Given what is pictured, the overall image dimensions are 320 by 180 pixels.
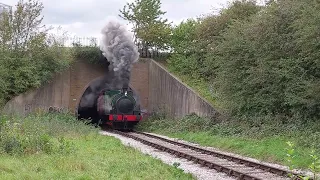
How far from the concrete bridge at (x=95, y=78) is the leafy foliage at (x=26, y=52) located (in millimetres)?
1171

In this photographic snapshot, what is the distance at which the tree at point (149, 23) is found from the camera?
3853 cm

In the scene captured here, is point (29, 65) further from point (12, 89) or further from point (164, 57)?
point (164, 57)

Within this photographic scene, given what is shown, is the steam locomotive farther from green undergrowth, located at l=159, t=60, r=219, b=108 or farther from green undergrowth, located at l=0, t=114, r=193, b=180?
green undergrowth, located at l=0, t=114, r=193, b=180

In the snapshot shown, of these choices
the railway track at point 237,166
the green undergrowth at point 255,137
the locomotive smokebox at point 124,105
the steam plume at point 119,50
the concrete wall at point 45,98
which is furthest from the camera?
the steam plume at point 119,50

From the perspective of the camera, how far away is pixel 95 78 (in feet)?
126

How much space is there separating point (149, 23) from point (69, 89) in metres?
8.74

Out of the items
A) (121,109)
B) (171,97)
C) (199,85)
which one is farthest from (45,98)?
(199,85)

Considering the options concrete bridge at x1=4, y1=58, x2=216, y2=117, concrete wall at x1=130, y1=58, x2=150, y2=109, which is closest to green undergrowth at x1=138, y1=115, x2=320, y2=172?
concrete bridge at x1=4, y1=58, x2=216, y2=117

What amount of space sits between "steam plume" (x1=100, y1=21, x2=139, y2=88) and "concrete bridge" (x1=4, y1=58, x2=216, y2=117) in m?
3.09

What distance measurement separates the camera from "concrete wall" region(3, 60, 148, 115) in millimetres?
33969

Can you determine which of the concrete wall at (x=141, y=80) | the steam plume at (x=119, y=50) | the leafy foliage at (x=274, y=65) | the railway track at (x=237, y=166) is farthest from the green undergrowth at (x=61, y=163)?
the concrete wall at (x=141, y=80)

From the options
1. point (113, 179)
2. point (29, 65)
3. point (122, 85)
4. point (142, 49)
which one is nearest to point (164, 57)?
point (142, 49)

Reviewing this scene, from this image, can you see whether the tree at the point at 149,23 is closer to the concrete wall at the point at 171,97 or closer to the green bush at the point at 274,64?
the concrete wall at the point at 171,97

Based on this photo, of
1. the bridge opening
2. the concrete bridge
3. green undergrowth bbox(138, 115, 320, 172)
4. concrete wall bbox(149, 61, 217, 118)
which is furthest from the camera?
the bridge opening
